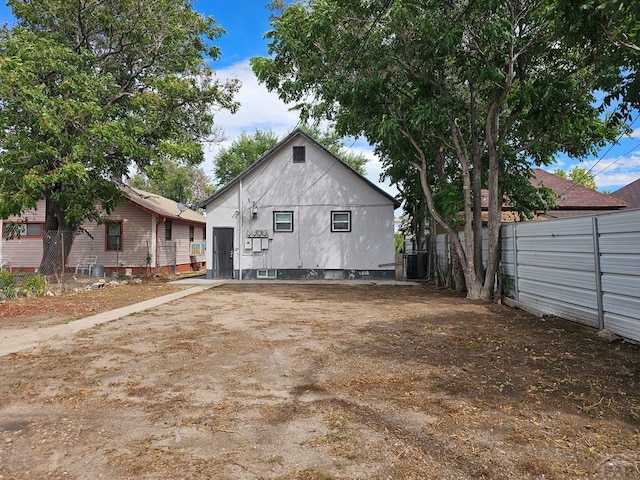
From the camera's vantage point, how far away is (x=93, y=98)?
13.7m

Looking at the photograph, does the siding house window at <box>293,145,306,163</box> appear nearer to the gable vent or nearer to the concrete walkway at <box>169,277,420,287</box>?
the gable vent

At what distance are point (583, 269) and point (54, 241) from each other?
17386mm

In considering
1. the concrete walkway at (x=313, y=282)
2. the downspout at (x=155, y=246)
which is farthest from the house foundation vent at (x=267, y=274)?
the downspout at (x=155, y=246)

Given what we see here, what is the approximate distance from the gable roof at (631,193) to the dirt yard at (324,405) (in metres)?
22.1

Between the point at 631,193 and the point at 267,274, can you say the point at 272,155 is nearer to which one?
the point at 267,274

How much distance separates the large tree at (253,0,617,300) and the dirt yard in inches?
220

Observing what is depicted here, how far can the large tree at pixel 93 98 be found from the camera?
42.5ft

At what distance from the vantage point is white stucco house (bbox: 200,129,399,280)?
698 inches

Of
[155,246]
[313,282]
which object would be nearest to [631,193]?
[313,282]

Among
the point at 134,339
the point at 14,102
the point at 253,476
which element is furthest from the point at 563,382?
the point at 14,102

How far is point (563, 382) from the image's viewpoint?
14.0ft

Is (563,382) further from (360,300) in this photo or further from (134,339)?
(360,300)

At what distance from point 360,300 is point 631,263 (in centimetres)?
668

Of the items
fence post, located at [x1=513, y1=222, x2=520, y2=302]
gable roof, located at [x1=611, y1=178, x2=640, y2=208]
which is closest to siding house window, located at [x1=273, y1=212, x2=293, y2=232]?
fence post, located at [x1=513, y1=222, x2=520, y2=302]
